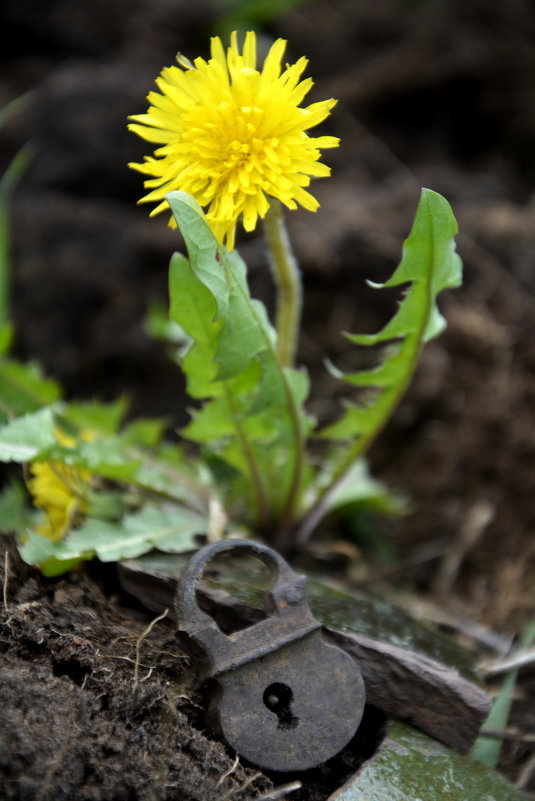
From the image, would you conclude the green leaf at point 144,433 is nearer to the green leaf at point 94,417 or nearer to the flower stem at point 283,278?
the green leaf at point 94,417

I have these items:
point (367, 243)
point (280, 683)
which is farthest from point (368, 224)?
point (280, 683)

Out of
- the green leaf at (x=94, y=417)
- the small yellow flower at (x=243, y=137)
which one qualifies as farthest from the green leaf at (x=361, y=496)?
the small yellow flower at (x=243, y=137)

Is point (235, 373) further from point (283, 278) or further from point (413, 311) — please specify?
point (413, 311)

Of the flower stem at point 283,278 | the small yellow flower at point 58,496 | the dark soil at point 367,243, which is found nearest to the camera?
the flower stem at point 283,278

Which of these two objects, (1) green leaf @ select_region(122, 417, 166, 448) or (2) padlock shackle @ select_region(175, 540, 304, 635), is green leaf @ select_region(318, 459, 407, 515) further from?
(2) padlock shackle @ select_region(175, 540, 304, 635)

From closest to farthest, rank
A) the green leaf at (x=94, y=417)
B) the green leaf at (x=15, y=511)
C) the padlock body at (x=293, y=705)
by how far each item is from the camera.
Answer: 1. the padlock body at (x=293, y=705)
2. the green leaf at (x=15, y=511)
3. the green leaf at (x=94, y=417)

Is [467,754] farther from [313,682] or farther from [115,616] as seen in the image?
[115,616]
